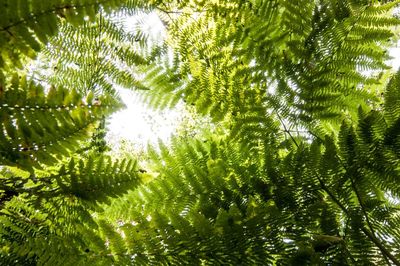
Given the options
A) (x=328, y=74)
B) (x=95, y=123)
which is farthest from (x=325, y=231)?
(x=95, y=123)

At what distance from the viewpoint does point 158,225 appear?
1.42 meters

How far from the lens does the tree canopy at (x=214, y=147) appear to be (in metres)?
1.03

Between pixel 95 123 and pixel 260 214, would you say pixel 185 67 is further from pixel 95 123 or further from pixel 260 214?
pixel 95 123

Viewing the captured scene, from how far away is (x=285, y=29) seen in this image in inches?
84.7

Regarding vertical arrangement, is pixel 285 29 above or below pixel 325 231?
above

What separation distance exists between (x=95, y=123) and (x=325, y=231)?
42.6 inches

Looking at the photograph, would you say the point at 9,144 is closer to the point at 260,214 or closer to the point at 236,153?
the point at 260,214

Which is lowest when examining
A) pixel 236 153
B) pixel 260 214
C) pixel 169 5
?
pixel 260 214

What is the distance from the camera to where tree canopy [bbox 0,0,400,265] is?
3.38ft

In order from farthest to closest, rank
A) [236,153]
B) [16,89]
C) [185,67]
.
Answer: [185,67]
[236,153]
[16,89]

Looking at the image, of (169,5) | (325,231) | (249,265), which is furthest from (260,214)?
(169,5)

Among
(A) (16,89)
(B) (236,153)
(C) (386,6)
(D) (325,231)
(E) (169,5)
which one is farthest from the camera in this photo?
(E) (169,5)

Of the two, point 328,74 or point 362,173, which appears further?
point 328,74

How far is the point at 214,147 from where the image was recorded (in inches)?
82.5
